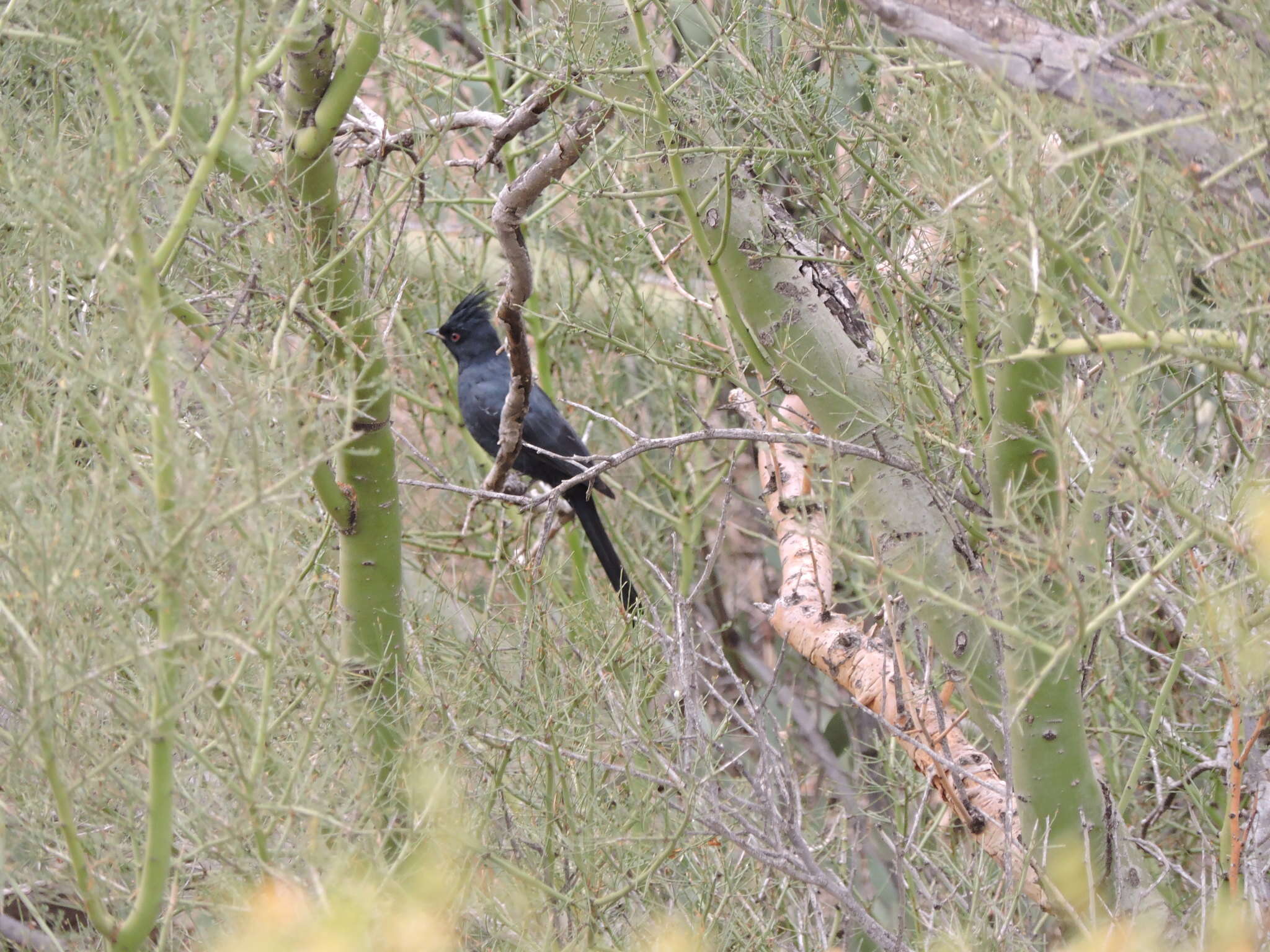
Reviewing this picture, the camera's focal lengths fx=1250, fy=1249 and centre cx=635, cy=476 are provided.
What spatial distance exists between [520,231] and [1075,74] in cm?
189

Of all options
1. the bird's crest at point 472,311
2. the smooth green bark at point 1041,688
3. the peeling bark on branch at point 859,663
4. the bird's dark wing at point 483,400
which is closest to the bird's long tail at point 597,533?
the bird's dark wing at point 483,400

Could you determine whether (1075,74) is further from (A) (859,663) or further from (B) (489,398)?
(B) (489,398)

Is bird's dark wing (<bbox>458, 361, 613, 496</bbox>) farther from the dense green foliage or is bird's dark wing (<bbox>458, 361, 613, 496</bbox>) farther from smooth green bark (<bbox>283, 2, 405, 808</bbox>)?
smooth green bark (<bbox>283, 2, 405, 808</bbox>)

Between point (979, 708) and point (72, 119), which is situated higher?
point (72, 119)

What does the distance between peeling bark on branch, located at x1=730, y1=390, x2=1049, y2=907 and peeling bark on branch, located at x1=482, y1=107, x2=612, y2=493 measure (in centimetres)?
70

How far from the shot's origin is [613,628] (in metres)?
3.00

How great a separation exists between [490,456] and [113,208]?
3586mm

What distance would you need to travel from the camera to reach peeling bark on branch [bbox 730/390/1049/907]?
2.48 m

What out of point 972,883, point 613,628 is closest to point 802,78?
point 613,628

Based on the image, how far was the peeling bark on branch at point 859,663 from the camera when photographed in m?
2.48

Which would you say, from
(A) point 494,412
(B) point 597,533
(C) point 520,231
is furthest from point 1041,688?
(A) point 494,412

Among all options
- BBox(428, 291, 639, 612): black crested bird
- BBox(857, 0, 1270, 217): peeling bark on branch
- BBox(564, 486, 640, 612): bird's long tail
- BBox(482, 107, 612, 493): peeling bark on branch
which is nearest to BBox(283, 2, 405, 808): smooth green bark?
BBox(482, 107, 612, 493): peeling bark on branch

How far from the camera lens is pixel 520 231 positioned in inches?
124

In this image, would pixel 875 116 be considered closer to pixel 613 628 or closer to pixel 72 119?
pixel 613 628
